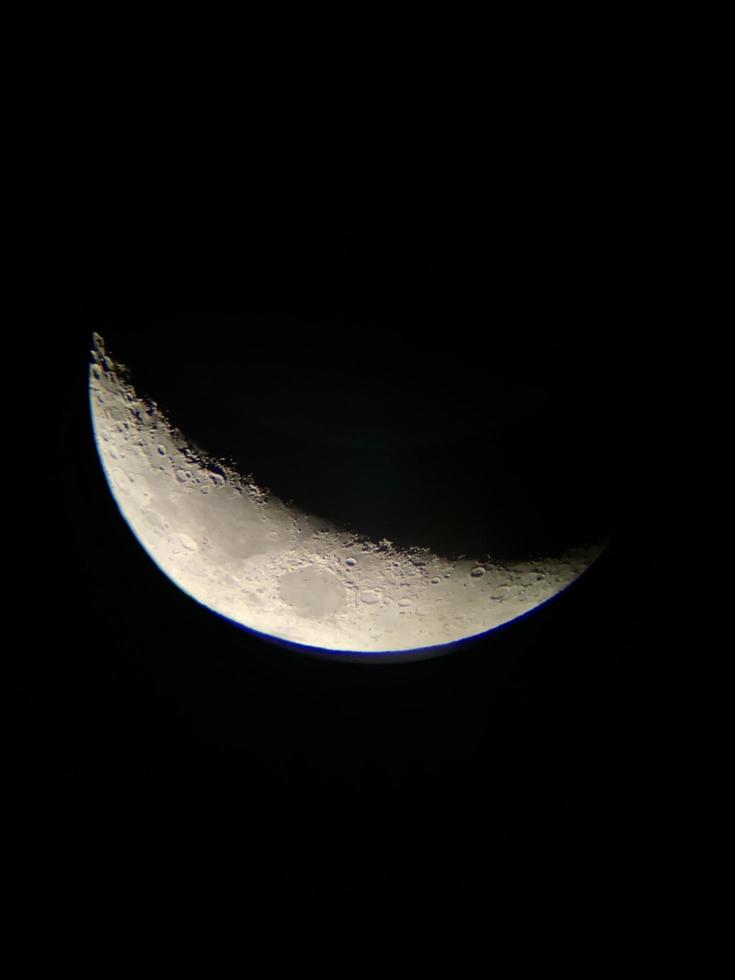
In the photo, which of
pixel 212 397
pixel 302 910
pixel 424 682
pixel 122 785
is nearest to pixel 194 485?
pixel 212 397

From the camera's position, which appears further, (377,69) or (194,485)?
(194,485)

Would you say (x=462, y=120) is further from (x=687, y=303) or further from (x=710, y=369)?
(x=710, y=369)

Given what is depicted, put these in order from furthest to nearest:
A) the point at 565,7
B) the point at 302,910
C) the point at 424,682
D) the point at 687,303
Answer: the point at 302,910
the point at 424,682
the point at 687,303
the point at 565,7

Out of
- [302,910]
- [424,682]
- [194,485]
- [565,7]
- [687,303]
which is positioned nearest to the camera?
[565,7]

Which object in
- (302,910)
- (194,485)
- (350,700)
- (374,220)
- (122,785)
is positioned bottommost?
(302,910)

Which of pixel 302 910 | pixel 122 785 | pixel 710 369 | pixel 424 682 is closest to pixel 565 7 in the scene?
pixel 710 369

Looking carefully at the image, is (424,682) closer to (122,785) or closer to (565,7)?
(122,785)

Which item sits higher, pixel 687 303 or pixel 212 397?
pixel 687 303
